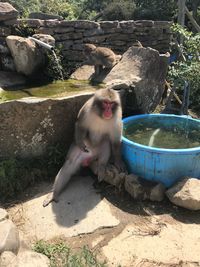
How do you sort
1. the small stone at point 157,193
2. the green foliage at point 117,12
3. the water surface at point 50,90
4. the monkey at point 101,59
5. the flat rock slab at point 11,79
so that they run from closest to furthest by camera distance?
the small stone at point 157,193
the water surface at point 50,90
the flat rock slab at point 11,79
the monkey at point 101,59
the green foliage at point 117,12

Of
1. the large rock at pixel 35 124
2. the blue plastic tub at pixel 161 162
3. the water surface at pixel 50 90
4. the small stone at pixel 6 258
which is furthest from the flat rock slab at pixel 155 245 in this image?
the water surface at pixel 50 90

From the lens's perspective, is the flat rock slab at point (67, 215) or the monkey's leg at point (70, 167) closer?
the flat rock slab at point (67, 215)

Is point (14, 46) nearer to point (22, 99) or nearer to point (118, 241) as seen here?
point (22, 99)

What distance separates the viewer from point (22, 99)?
17.6 feet

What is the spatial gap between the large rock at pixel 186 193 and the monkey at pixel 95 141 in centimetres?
77

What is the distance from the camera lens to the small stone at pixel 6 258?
3592 millimetres

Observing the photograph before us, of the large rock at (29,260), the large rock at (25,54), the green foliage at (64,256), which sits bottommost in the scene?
the green foliage at (64,256)

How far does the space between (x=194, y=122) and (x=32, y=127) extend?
2.27 m

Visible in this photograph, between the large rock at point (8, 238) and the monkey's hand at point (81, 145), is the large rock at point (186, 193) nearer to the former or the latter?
the monkey's hand at point (81, 145)

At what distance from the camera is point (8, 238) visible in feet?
12.7

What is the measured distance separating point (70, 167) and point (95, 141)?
0.47m

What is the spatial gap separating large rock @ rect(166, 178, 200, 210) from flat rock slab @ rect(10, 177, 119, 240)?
0.75m

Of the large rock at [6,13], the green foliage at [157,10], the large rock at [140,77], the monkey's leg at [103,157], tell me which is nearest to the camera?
the monkey's leg at [103,157]

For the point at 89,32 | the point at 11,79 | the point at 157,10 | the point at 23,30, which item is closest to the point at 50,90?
the point at 11,79
